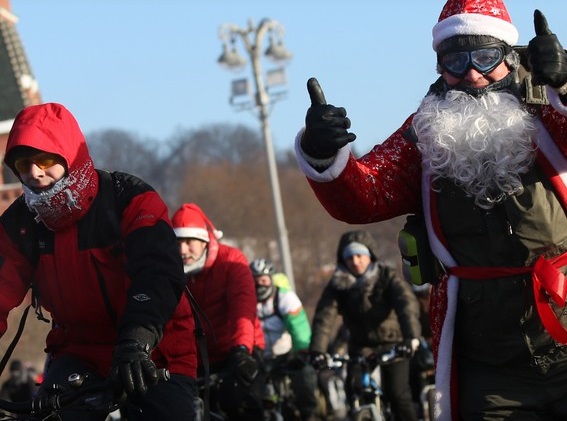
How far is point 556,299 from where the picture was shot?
16.3 ft

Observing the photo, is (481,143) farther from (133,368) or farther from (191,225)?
(191,225)

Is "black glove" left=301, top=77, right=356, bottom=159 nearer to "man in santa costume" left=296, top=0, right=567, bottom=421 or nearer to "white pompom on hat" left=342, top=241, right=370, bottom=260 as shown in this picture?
"man in santa costume" left=296, top=0, right=567, bottom=421

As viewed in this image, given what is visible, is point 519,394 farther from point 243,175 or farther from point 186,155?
point 186,155

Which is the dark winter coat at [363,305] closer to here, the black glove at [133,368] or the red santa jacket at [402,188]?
the red santa jacket at [402,188]

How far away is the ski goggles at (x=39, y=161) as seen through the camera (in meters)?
5.42

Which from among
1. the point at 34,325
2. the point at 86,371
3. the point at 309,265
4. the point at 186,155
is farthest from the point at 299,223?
the point at 86,371

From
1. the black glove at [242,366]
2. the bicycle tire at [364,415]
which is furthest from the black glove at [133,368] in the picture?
the bicycle tire at [364,415]

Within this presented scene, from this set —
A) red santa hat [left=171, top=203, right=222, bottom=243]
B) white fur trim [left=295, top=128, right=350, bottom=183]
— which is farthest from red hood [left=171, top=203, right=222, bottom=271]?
white fur trim [left=295, top=128, right=350, bottom=183]

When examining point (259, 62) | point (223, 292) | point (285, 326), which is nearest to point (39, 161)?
point (223, 292)

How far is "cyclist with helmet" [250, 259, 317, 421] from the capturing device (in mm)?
12047

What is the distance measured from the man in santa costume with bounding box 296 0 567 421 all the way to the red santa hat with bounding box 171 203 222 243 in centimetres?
385

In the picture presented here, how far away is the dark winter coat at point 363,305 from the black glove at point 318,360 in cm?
14

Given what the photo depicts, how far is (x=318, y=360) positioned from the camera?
34.7 feet

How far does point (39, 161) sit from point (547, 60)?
2.07m
